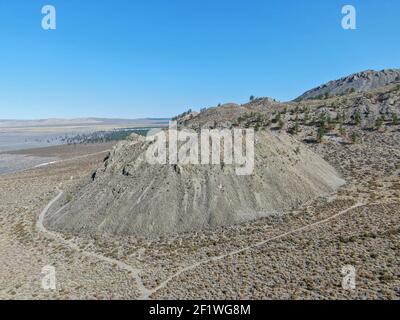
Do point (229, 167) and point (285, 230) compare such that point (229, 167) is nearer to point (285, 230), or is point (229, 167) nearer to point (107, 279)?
point (285, 230)

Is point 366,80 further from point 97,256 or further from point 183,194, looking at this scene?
point 97,256

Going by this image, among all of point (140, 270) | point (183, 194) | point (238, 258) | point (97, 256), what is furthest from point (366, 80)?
point (140, 270)
